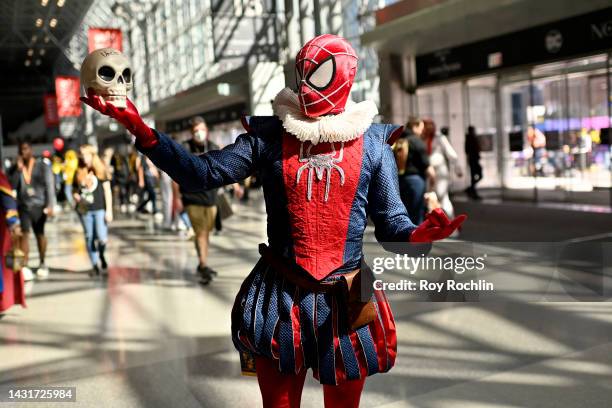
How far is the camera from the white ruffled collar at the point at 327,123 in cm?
213

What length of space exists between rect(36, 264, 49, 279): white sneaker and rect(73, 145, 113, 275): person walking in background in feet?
2.56

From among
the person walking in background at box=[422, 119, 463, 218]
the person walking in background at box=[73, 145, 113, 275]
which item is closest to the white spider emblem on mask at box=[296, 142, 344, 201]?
the person walking in background at box=[422, 119, 463, 218]

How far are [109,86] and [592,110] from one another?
40.4ft

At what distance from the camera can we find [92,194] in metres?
8.05

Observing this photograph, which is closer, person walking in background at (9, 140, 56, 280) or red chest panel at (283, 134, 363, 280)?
red chest panel at (283, 134, 363, 280)

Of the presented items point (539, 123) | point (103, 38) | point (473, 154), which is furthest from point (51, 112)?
point (539, 123)

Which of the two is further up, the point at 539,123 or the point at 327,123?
the point at 539,123

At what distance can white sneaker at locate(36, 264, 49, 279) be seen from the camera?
28.1 feet

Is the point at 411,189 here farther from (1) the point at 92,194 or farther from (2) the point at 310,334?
(2) the point at 310,334

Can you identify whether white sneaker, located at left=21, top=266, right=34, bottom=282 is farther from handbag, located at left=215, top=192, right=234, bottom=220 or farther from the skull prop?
the skull prop

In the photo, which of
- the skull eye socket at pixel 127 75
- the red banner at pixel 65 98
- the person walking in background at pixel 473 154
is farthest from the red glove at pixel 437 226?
the red banner at pixel 65 98

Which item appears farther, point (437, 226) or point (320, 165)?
point (320, 165)

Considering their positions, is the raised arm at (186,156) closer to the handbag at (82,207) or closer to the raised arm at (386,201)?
the raised arm at (386,201)

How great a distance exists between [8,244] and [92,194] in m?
2.00
